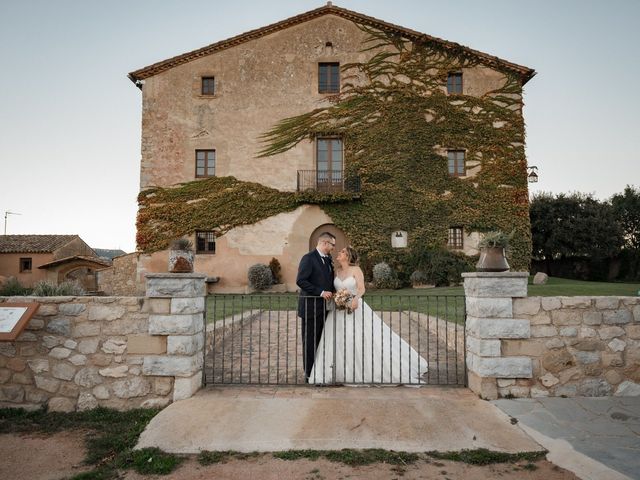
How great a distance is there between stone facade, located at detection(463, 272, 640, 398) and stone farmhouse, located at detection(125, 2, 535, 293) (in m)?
13.4

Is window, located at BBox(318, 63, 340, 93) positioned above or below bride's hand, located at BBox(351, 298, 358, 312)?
above

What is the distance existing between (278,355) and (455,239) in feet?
48.2

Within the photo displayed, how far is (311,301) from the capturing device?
5.64 m

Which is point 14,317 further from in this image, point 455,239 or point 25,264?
point 25,264

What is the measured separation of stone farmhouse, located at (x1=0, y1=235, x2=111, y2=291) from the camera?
99.5ft

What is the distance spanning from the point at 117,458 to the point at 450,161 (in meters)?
17.9

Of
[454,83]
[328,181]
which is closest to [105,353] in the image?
[328,181]

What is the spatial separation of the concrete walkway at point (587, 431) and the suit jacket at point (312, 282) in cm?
244

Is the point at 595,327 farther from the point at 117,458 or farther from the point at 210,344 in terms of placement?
the point at 210,344

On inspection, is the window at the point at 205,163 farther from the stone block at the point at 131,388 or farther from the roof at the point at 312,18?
the stone block at the point at 131,388

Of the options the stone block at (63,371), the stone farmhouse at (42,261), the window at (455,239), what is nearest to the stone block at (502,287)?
the stone block at (63,371)

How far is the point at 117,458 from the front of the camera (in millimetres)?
3578

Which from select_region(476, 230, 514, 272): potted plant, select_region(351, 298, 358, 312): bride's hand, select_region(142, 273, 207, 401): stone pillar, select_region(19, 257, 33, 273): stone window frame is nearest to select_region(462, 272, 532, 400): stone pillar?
select_region(476, 230, 514, 272): potted plant

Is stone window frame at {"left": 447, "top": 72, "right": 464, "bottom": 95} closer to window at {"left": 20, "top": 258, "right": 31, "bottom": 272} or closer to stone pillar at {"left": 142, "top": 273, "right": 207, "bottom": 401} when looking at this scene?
stone pillar at {"left": 142, "top": 273, "right": 207, "bottom": 401}
